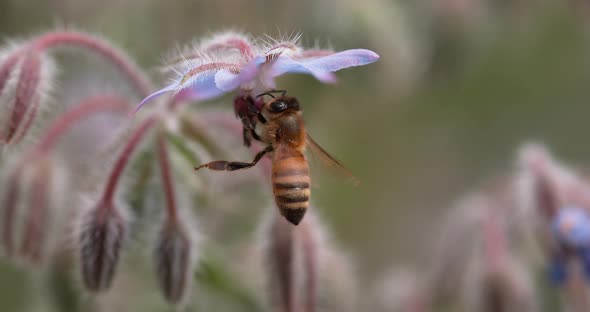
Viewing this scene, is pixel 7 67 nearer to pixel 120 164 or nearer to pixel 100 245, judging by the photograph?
pixel 120 164

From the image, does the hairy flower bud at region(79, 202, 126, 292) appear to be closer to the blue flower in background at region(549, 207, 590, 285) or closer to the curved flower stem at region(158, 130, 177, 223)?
the curved flower stem at region(158, 130, 177, 223)

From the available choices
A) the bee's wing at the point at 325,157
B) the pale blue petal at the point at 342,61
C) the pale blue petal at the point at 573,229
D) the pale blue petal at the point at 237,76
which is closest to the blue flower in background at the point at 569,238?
the pale blue petal at the point at 573,229

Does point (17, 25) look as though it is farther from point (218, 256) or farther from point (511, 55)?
point (511, 55)

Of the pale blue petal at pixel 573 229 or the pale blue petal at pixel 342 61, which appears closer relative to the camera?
the pale blue petal at pixel 342 61

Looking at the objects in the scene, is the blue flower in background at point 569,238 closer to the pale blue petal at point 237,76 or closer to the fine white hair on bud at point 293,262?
the fine white hair on bud at point 293,262

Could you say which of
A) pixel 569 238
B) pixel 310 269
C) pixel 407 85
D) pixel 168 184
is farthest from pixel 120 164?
pixel 407 85

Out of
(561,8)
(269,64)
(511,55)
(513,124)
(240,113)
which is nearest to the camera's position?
(269,64)

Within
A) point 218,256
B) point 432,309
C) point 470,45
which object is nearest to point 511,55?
point 470,45

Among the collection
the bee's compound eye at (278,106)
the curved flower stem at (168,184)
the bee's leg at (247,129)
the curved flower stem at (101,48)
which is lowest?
the curved flower stem at (168,184)
